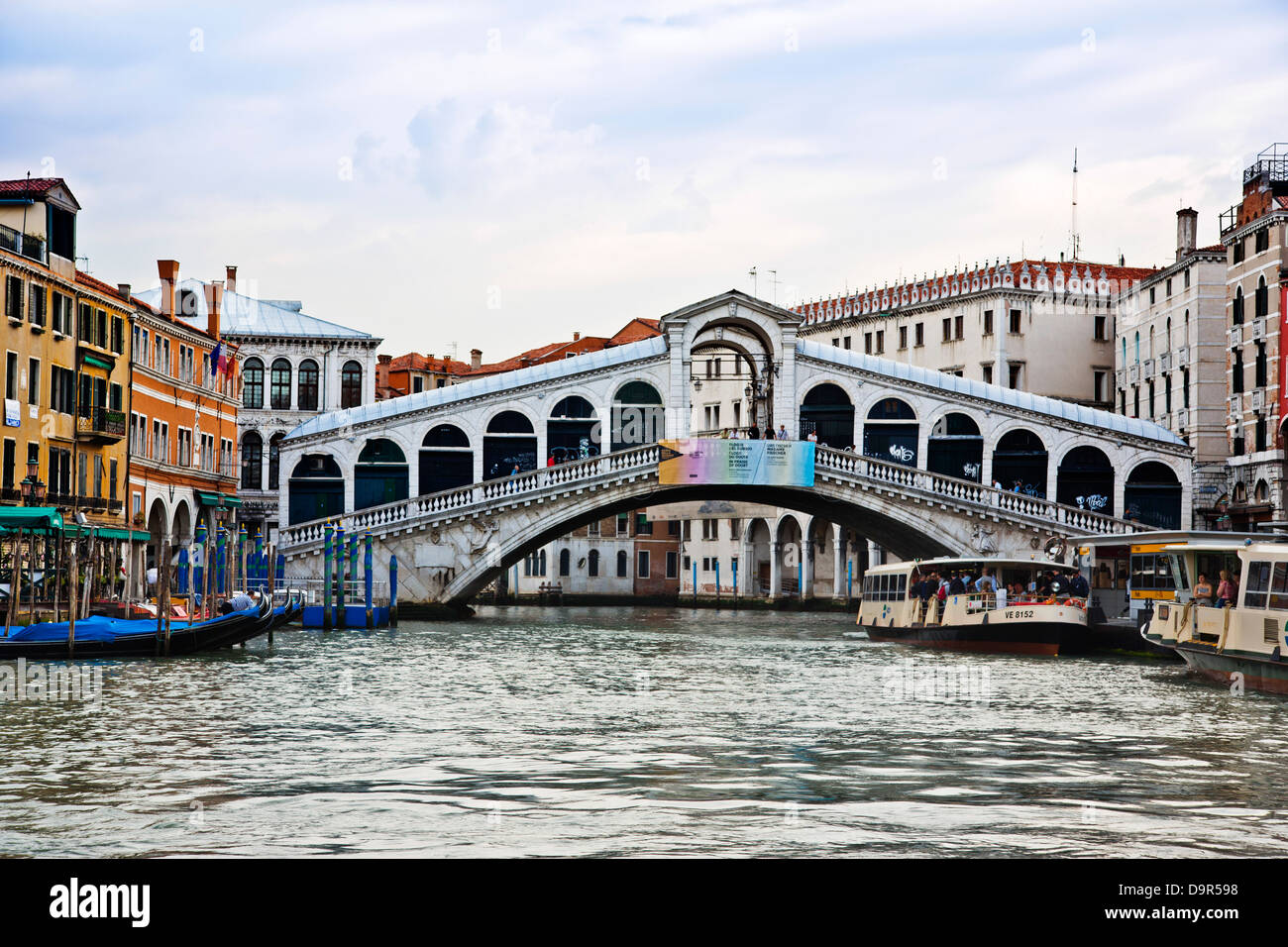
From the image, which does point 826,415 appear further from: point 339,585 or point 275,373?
point 275,373

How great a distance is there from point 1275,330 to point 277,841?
32.5 metres

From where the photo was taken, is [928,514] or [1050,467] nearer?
[928,514]

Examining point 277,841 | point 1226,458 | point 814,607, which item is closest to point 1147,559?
point 1226,458

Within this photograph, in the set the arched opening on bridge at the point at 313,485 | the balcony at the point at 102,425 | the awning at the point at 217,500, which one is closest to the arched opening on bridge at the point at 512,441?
the arched opening on bridge at the point at 313,485

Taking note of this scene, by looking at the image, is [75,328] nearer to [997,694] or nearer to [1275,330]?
[997,694]

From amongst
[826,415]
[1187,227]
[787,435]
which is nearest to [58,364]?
[787,435]

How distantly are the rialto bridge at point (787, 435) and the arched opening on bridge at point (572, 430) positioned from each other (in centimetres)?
5

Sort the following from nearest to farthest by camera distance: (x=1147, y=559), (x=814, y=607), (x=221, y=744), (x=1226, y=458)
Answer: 1. (x=221, y=744)
2. (x=1147, y=559)
3. (x=1226, y=458)
4. (x=814, y=607)

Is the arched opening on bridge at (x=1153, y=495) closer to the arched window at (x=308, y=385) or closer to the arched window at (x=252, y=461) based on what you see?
the arched window at (x=308, y=385)

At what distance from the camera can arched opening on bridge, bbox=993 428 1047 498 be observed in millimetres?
42812

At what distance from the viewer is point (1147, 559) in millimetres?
29281

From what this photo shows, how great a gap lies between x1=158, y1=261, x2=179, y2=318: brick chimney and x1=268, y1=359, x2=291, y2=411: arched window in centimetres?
419

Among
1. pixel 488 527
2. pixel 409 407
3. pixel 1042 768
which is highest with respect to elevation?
pixel 409 407

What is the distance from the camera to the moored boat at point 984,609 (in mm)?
27828
